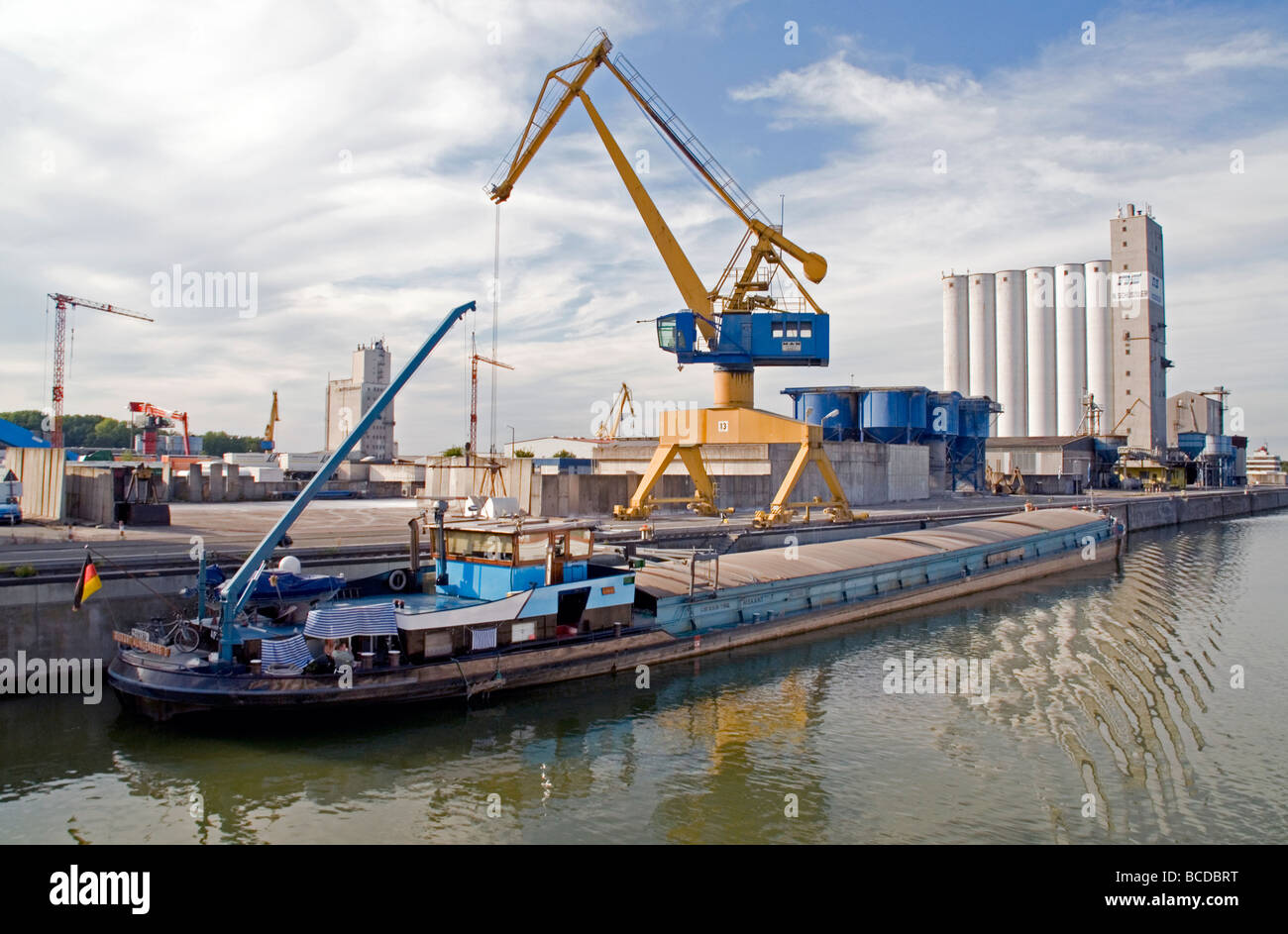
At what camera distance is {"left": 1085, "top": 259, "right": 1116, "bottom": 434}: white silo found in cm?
11862

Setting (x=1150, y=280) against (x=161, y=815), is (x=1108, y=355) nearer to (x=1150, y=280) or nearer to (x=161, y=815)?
(x=1150, y=280)

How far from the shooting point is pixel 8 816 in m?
12.6

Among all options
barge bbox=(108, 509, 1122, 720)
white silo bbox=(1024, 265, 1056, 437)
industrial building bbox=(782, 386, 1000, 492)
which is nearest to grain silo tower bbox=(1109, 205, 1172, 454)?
white silo bbox=(1024, 265, 1056, 437)

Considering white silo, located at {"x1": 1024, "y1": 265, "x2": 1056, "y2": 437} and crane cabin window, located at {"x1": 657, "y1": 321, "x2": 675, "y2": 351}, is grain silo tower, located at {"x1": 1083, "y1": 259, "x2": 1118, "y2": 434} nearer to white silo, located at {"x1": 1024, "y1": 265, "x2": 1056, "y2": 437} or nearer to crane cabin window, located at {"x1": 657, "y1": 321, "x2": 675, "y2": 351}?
white silo, located at {"x1": 1024, "y1": 265, "x2": 1056, "y2": 437}

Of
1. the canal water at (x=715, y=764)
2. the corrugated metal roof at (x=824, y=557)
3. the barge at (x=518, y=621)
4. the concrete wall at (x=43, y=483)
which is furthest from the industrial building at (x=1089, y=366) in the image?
the concrete wall at (x=43, y=483)

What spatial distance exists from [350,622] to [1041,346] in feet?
423

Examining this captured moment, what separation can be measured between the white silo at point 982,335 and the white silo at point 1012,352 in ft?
2.62

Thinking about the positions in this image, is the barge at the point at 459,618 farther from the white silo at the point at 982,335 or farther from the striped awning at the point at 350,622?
the white silo at the point at 982,335

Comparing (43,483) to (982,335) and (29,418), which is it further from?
(29,418)

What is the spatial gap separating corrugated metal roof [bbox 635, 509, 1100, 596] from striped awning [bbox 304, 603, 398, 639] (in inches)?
311

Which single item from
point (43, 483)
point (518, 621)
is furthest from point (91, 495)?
point (518, 621)

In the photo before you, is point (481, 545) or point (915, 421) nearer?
point (481, 545)

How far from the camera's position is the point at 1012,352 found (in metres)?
127
